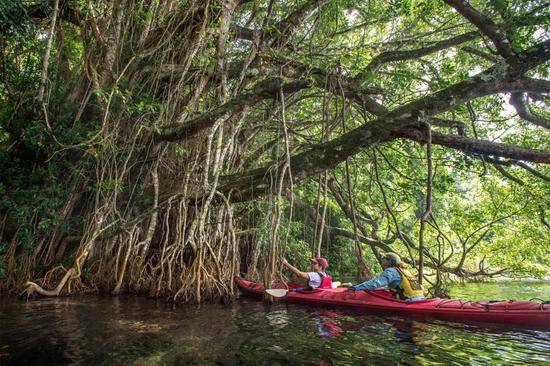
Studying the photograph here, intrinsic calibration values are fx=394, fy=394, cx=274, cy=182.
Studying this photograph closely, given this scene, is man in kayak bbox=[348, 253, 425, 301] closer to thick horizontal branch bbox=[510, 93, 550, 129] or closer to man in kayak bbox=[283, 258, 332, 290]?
man in kayak bbox=[283, 258, 332, 290]

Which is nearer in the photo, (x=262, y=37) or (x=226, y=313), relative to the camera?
(x=226, y=313)

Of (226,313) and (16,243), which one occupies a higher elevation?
(16,243)

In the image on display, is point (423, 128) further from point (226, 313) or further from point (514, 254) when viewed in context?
point (514, 254)

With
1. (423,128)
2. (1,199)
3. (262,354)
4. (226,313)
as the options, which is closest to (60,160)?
(1,199)

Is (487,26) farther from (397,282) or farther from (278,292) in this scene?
(278,292)

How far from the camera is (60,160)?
653 cm

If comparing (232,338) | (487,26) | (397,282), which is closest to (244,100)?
(487,26)

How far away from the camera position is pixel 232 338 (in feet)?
12.2

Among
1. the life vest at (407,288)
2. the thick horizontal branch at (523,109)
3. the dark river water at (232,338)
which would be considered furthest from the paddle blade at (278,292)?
the thick horizontal branch at (523,109)

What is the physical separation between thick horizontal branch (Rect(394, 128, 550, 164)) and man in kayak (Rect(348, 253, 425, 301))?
1.82 metres

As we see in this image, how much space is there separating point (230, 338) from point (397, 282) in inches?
115

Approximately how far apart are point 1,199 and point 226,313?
13.1 ft

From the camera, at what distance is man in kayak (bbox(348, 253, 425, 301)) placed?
18.1ft

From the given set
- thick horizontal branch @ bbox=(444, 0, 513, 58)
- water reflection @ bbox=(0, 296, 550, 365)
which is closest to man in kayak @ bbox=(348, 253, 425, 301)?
water reflection @ bbox=(0, 296, 550, 365)
